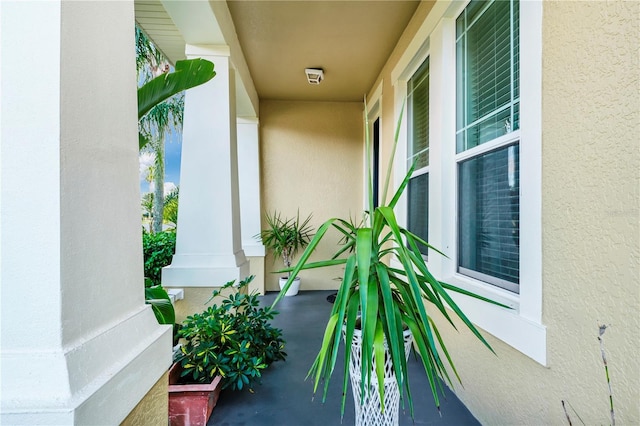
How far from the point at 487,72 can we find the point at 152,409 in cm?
226

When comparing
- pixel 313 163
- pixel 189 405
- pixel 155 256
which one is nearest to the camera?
pixel 189 405

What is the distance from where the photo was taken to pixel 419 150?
8.81ft

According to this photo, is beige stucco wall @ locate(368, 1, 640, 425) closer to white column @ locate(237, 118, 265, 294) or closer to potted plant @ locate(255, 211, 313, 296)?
potted plant @ locate(255, 211, 313, 296)

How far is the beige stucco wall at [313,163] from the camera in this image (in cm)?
488

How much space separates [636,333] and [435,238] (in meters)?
1.27

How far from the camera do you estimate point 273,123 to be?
4.87 m

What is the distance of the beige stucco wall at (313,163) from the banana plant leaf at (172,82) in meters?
3.38

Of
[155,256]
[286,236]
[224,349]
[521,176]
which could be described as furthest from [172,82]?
[286,236]

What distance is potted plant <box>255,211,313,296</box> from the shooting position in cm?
463

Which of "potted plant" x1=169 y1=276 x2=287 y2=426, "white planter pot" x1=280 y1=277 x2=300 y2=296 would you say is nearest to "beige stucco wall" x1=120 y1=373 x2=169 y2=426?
"potted plant" x1=169 y1=276 x2=287 y2=426

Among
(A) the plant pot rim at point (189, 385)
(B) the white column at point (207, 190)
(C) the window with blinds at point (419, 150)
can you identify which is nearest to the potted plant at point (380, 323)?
(A) the plant pot rim at point (189, 385)

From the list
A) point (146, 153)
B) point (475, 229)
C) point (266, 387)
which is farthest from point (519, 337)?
point (146, 153)

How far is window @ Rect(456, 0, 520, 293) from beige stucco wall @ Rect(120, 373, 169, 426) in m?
1.59

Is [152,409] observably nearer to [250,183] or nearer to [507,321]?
[507,321]
